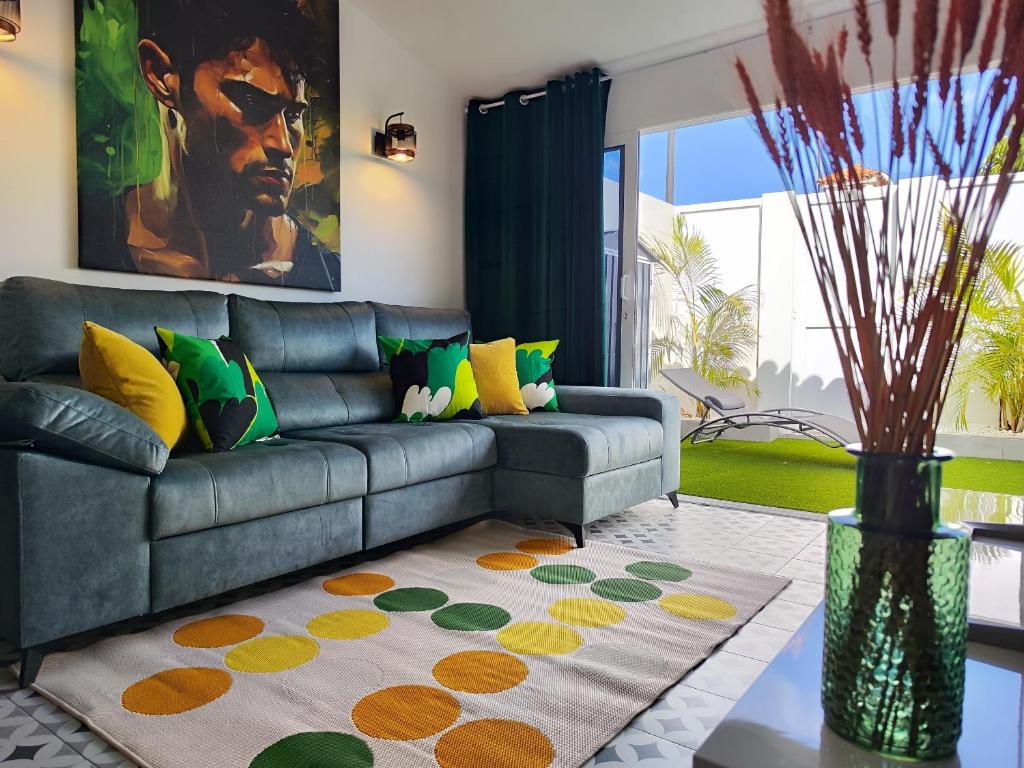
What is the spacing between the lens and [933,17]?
1.92 feet

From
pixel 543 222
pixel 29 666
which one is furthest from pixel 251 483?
pixel 543 222

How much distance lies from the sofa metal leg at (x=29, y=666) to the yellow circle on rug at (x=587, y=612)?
4.18 ft

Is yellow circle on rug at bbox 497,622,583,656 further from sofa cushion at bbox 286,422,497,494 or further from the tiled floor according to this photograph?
sofa cushion at bbox 286,422,497,494

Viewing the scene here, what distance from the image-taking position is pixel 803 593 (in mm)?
2320

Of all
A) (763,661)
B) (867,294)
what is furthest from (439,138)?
(867,294)

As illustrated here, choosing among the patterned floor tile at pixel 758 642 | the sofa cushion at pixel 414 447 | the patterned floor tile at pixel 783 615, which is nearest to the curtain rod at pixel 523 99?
the sofa cushion at pixel 414 447

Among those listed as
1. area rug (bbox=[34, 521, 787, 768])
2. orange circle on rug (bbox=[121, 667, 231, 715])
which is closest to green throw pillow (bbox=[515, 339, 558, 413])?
area rug (bbox=[34, 521, 787, 768])

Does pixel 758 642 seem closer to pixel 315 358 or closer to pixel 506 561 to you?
pixel 506 561

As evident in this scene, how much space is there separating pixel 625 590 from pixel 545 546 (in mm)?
552

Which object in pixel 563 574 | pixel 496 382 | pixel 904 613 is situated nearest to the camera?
pixel 904 613

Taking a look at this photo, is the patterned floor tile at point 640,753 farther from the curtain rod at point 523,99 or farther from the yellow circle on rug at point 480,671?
the curtain rod at point 523,99

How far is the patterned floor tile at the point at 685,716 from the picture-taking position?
146 cm

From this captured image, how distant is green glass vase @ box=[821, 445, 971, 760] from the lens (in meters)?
0.69

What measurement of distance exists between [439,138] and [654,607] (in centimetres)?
335
